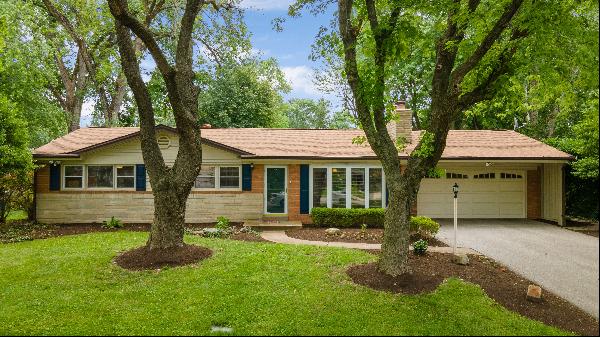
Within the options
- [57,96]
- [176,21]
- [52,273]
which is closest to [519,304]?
[52,273]

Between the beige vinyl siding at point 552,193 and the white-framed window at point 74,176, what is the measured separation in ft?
57.3

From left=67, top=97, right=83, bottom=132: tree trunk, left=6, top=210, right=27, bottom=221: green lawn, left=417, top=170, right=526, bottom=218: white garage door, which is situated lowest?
left=6, top=210, right=27, bottom=221: green lawn

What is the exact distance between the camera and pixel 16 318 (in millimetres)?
6348

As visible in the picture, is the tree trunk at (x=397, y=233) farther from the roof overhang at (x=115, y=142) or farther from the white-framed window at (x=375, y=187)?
the roof overhang at (x=115, y=142)

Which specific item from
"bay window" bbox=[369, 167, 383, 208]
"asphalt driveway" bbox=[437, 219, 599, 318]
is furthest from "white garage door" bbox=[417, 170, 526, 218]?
"bay window" bbox=[369, 167, 383, 208]

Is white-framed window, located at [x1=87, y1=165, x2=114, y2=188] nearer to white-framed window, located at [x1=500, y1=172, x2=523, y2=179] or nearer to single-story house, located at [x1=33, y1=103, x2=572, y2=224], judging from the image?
single-story house, located at [x1=33, y1=103, x2=572, y2=224]

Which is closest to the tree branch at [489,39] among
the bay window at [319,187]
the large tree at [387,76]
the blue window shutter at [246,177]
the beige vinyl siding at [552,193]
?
the large tree at [387,76]

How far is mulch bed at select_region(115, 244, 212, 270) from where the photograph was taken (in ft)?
29.3

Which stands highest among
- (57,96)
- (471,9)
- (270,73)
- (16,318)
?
(270,73)

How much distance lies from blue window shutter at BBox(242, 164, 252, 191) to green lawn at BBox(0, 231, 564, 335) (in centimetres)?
610

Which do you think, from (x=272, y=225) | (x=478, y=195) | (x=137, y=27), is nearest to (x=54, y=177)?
(x=272, y=225)

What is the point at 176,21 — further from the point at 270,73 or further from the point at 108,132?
the point at 270,73

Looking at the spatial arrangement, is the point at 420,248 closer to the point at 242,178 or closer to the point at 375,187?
the point at 375,187

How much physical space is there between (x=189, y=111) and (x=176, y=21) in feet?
24.1
